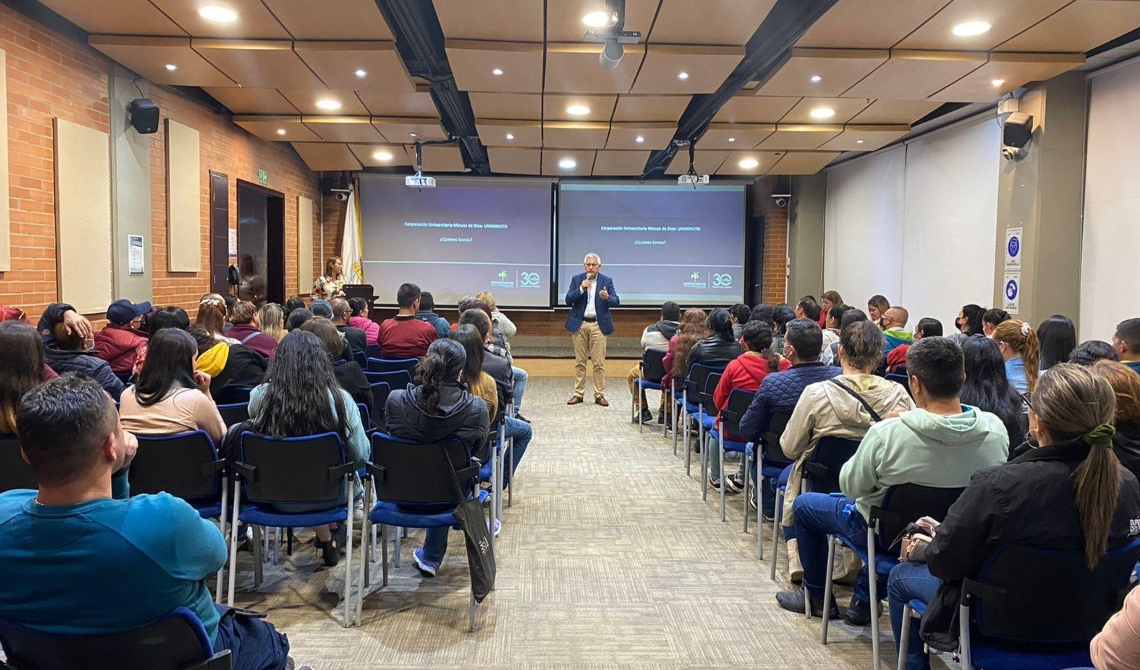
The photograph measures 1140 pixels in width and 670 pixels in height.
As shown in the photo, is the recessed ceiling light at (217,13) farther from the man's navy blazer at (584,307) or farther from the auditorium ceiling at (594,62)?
the man's navy blazer at (584,307)

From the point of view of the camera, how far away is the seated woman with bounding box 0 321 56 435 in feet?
8.66

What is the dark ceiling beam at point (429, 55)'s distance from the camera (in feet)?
18.3

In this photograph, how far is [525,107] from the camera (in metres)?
7.34

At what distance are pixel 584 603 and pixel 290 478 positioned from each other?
4.53 ft

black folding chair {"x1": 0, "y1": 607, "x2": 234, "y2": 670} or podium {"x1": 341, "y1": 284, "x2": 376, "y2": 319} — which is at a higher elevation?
podium {"x1": 341, "y1": 284, "x2": 376, "y2": 319}

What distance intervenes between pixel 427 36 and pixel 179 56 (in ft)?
6.08

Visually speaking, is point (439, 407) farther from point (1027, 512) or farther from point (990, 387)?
point (990, 387)

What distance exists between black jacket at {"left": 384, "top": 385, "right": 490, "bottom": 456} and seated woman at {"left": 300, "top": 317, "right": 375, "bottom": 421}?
2.53ft

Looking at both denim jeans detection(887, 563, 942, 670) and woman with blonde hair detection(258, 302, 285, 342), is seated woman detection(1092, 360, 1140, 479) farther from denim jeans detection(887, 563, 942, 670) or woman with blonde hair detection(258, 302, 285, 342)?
woman with blonde hair detection(258, 302, 285, 342)

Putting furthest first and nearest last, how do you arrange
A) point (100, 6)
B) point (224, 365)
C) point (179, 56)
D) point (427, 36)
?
1. point (427, 36)
2. point (179, 56)
3. point (100, 6)
4. point (224, 365)

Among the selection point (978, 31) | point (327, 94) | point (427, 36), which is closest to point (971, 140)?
point (978, 31)

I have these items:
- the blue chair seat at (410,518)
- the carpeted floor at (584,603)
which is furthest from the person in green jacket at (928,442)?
the blue chair seat at (410,518)

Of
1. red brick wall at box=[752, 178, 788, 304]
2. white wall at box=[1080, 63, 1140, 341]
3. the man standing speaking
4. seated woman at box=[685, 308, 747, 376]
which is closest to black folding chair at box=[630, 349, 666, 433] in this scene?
seated woman at box=[685, 308, 747, 376]

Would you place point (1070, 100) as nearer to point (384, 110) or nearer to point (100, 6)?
point (384, 110)
